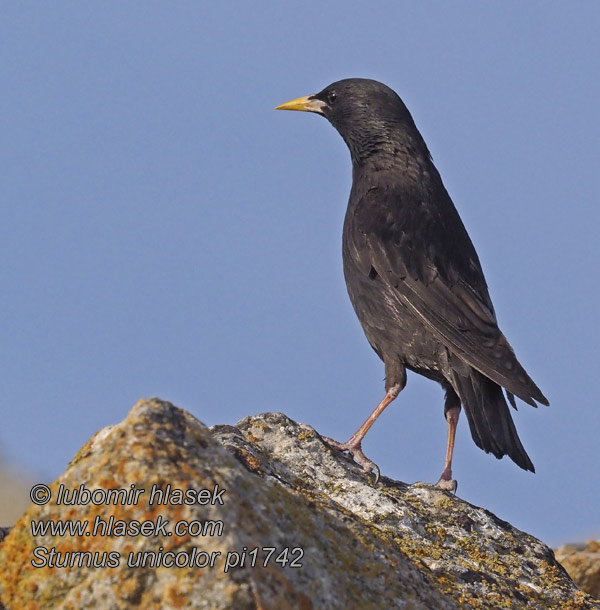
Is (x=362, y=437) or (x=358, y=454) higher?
(x=362, y=437)

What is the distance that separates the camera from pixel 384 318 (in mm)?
6594

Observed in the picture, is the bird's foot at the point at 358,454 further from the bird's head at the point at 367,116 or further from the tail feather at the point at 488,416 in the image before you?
the bird's head at the point at 367,116

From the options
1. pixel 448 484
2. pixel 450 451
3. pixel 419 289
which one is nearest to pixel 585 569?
pixel 448 484

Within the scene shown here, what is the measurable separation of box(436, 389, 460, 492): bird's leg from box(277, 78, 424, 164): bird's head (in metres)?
2.23

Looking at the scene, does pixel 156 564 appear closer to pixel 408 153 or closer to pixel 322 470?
pixel 322 470

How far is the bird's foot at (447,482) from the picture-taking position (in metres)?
5.96

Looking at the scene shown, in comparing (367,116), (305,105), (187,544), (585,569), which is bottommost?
(187,544)

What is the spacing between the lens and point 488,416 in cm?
605

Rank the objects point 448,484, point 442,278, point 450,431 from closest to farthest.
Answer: point 448,484
point 450,431
point 442,278

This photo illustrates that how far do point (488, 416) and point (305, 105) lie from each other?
3939 millimetres

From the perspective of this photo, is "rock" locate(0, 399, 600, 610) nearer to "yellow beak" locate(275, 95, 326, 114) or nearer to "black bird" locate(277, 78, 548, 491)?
"black bird" locate(277, 78, 548, 491)

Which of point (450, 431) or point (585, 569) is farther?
point (450, 431)

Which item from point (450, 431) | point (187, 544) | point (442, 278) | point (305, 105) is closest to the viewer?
point (187, 544)

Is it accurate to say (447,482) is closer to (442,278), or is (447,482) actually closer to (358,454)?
(358,454)
